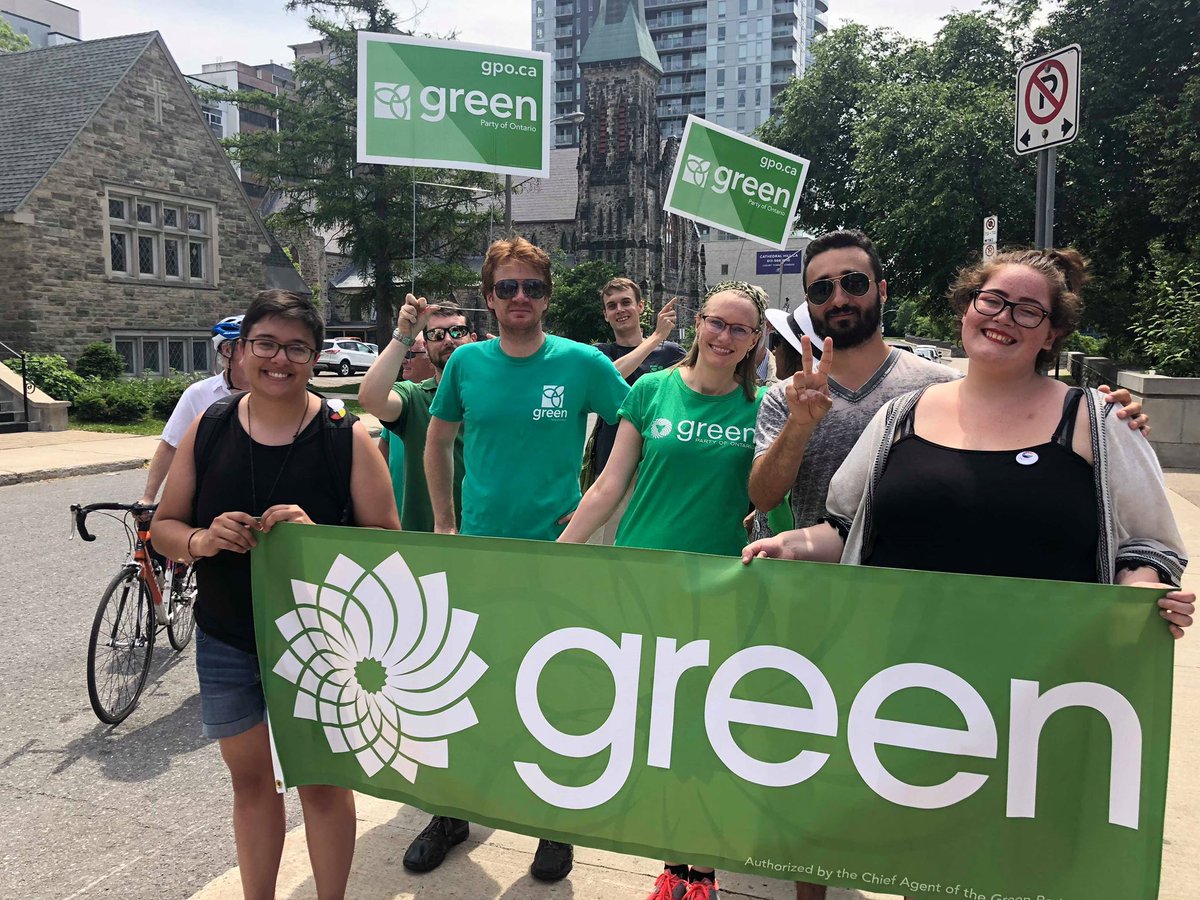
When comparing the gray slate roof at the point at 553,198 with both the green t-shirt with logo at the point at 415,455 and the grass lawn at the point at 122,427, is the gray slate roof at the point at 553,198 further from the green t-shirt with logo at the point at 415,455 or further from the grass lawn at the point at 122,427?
the green t-shirt with logo at the point at 415,455

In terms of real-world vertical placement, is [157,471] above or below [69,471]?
above

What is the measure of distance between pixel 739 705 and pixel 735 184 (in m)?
5.97

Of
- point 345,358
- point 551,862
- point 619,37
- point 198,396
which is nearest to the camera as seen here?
point 551,862

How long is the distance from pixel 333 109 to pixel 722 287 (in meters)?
34.4

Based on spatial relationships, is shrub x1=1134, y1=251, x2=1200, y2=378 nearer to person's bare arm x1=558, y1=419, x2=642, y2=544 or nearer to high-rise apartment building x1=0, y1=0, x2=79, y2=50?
person's bare arm x1=558, y1=419, x2=642, y2=544

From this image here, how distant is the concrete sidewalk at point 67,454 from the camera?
14.0 metres

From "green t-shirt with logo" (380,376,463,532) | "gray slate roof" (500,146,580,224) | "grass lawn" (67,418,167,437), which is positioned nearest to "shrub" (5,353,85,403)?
"grass lawn" (67,418,167,437)

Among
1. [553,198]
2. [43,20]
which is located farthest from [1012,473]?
[43,20]

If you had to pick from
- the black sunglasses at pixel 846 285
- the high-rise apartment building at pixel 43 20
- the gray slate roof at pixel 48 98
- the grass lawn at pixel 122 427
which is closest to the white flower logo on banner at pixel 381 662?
the black sunglasses at pixel 846 285

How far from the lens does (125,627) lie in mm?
5160

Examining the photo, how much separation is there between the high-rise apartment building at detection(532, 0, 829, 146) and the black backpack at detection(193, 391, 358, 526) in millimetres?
119482

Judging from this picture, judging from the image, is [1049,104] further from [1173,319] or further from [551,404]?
[1173,319]

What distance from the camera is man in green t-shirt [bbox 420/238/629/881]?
362 cm

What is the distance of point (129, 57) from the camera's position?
27.1 meters
